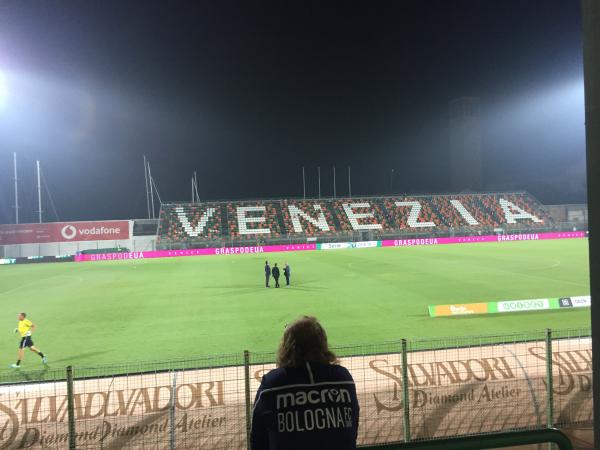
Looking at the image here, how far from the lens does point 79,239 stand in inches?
1998

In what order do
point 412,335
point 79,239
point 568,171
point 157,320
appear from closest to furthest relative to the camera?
point 412,335 → point 157,320 → point 79,239 → point 568,171

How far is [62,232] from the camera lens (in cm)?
5050

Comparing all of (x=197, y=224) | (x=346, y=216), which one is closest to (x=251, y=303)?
(x=197, y=224)

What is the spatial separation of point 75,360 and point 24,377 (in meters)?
1.31

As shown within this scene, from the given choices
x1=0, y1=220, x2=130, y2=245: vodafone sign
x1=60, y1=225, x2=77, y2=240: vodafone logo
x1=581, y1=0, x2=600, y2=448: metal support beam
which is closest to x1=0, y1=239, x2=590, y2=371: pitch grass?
x1=581, y1=0, x2=600, y2=448: metal support beam

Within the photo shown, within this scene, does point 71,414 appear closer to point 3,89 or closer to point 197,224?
point 3,89

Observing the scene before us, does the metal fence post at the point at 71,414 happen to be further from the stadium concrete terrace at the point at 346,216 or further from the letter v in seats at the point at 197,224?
the letter v in seats at the point at 197,224

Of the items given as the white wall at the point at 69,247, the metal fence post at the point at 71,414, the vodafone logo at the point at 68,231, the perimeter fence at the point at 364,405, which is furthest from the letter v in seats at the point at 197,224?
the metal fence post at the point at 71,414

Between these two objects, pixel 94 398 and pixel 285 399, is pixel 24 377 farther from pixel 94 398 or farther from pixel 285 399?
pixel 285 399

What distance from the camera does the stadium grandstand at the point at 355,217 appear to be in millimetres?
56375

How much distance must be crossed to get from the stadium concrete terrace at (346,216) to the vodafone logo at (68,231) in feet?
33.2

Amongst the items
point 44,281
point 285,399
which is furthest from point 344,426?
point 44,281

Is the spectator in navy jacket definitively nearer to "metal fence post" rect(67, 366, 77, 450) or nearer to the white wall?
"metal fence post" rect(67, 366, 77, 450)

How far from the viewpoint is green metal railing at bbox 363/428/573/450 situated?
7.44ft
